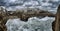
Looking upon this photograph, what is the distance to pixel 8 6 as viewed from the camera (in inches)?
54.6

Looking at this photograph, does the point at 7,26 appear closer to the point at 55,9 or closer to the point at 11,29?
the point at 11,29

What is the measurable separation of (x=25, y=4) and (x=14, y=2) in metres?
0.07

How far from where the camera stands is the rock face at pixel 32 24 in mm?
1395

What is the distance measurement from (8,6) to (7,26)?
5.3 inches

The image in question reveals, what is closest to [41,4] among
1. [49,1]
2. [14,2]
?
[49,1]

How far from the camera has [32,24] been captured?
1398mm

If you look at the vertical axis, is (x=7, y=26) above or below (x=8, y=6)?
below

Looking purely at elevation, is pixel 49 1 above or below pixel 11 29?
above

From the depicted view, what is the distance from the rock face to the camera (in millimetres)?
1395

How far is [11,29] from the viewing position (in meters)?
1.41

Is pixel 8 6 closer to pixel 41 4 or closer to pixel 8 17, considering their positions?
pixel 8 17

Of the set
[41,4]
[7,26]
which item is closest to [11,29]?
[7,26]

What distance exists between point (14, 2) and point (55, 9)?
0.89 feet

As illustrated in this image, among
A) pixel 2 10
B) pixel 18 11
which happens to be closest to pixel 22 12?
pixel 18 11
